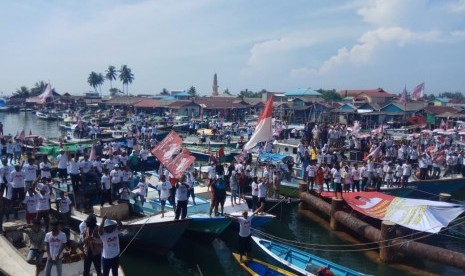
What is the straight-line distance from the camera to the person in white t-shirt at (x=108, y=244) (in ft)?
33.3

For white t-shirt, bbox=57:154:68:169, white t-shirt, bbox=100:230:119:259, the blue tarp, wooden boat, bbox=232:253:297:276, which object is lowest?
wooden boat, bbox=232:253:297:276

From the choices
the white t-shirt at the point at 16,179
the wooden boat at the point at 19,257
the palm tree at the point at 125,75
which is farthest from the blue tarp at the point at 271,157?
the palm tree at the point at 125,75

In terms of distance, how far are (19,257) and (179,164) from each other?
6.71 meters

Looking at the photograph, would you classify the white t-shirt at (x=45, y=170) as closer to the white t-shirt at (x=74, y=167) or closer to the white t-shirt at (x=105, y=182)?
the white t-shirt at (x=74, y=167)

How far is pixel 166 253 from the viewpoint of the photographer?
17125 millimetres

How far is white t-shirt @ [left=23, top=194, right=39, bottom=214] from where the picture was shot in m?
14.5

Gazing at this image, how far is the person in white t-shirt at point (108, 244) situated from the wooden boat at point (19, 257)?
3.64 feet

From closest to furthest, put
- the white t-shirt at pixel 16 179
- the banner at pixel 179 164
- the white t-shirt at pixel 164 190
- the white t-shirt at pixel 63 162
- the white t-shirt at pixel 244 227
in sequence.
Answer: the white t-shirt at pixel 244 227 < the white t-shirt at pixel 16 179 < the banner at pixel 179 164 < the white t-shirt at pixel 164 190 < the white t-shirt at pixel 63 162

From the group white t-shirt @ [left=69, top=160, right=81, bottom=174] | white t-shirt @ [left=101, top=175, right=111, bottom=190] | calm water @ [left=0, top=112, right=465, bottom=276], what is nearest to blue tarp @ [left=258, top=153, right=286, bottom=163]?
calm water @ [left=0, top=112, right=465, bottom=276]

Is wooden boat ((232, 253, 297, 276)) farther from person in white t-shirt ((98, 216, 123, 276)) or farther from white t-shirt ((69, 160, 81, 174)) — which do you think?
white t-shirt ((69, 160, 81, 174))

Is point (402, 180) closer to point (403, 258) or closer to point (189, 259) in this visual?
point (403, 258)

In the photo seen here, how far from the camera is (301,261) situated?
1493cm

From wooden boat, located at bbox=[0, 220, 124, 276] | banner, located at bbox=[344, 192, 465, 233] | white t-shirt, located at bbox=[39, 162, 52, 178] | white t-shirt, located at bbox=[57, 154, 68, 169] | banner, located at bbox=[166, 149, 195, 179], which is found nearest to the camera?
wooden boat, located at bbox=[0, 220, 124, 276]

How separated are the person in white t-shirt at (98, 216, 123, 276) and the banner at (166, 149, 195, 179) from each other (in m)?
6.59
